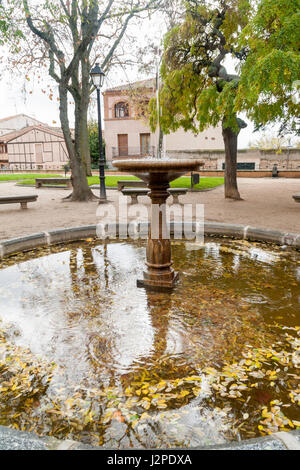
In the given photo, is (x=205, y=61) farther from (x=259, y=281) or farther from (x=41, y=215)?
(x=259, y=281)

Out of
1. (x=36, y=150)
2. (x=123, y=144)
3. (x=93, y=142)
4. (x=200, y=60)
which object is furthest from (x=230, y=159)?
(x=36, y=150)

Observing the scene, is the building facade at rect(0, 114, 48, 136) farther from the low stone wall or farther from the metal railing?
the low stone wall

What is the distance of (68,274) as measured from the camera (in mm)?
4398

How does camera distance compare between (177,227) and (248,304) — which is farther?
(177,227)

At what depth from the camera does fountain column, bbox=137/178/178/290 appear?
152 inches

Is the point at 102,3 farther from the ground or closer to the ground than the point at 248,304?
farther from the ground

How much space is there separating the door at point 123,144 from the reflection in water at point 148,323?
30.6 metres

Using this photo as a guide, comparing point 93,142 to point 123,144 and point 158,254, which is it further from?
point 158,254

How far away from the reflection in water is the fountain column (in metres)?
0.15

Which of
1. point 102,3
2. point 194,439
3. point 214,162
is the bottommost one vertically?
point 194,439

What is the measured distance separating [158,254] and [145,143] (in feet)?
104
